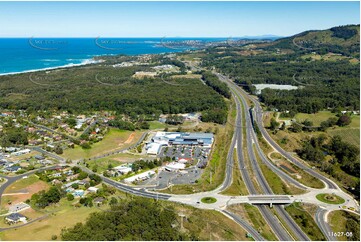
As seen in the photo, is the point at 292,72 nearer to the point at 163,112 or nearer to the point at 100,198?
the point at 163,112

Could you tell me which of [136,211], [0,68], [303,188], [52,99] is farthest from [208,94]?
[0,68]

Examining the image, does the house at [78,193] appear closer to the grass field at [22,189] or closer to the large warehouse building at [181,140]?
the grass field at [22,189]

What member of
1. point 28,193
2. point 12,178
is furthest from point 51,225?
point 12,178

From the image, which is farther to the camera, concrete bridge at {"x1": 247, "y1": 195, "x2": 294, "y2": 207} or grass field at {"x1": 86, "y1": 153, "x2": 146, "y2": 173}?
grass field at {"x1": 86, "y1": 153, "x2": 146, "y2": 173}

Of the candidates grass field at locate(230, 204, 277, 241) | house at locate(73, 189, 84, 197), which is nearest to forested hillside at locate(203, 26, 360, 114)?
grass field at locate(230, 204, 277, 241)

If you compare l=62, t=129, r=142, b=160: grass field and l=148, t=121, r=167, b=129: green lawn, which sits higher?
l=148, t=121, r=167, b=129: green lawn

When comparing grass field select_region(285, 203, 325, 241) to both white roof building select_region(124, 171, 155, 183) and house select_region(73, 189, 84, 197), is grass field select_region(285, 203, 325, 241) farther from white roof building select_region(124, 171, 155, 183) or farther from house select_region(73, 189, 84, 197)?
house select_region(73, 189, 84, 197)

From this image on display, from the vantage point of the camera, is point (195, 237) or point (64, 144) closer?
point (195, 237)

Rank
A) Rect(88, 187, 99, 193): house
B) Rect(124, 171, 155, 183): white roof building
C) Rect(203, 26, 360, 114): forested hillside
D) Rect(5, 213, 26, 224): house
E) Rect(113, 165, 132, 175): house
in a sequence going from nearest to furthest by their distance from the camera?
Rect(5, 213, 26, 224): house < Rect(88, 187, 99, 193): house < Rect(124, 171, 155, 183): white roof building < Rect(113, 165, 132, 175): house < Rect(203, 26, 360, 114): forested hillside
